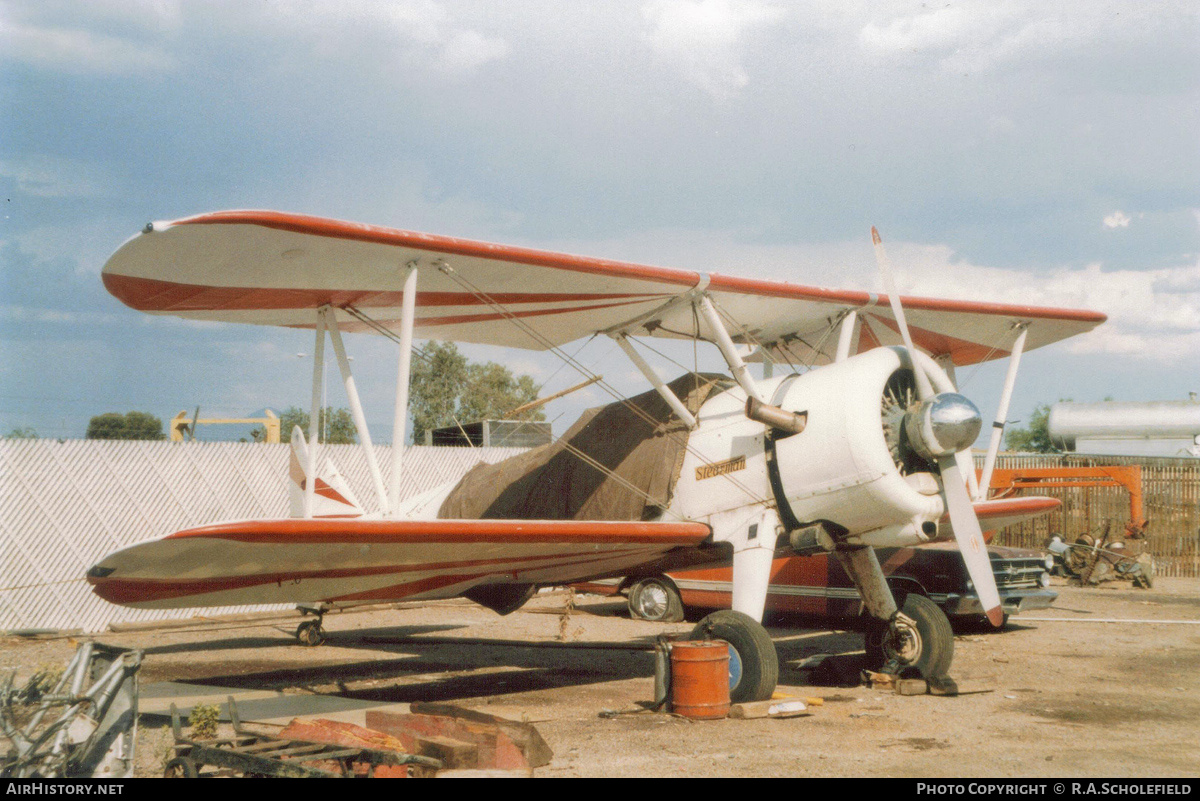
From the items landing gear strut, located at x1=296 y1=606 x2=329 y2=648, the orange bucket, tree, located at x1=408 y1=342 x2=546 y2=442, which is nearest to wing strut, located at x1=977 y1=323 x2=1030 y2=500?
the orange bucket

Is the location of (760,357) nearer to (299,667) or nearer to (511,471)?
(511,471)

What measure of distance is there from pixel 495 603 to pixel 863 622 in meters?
5.06

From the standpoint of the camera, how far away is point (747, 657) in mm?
6965

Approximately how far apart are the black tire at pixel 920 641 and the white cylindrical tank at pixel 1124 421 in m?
27.1

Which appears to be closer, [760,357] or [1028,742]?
[1028,742]

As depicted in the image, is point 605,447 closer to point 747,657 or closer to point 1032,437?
point 747,657

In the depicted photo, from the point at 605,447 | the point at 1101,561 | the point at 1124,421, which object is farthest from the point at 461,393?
the point at 605,447

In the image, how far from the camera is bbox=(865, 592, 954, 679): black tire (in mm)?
7840

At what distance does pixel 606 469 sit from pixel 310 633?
4912 millimetres

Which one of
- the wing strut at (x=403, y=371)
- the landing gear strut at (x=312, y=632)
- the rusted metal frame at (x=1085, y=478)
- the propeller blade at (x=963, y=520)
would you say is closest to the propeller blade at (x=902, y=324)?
the propeller blade at (x=963, y=520)

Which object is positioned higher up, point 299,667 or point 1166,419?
point 1166,419

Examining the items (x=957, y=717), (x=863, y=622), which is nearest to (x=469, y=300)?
(x=957, y=717)

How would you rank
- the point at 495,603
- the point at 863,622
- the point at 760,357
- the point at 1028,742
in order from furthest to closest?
the point at 863,622 < the point at 760,357 < the point at 495,603 < the point at 1028,742

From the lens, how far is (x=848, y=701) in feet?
24.2
